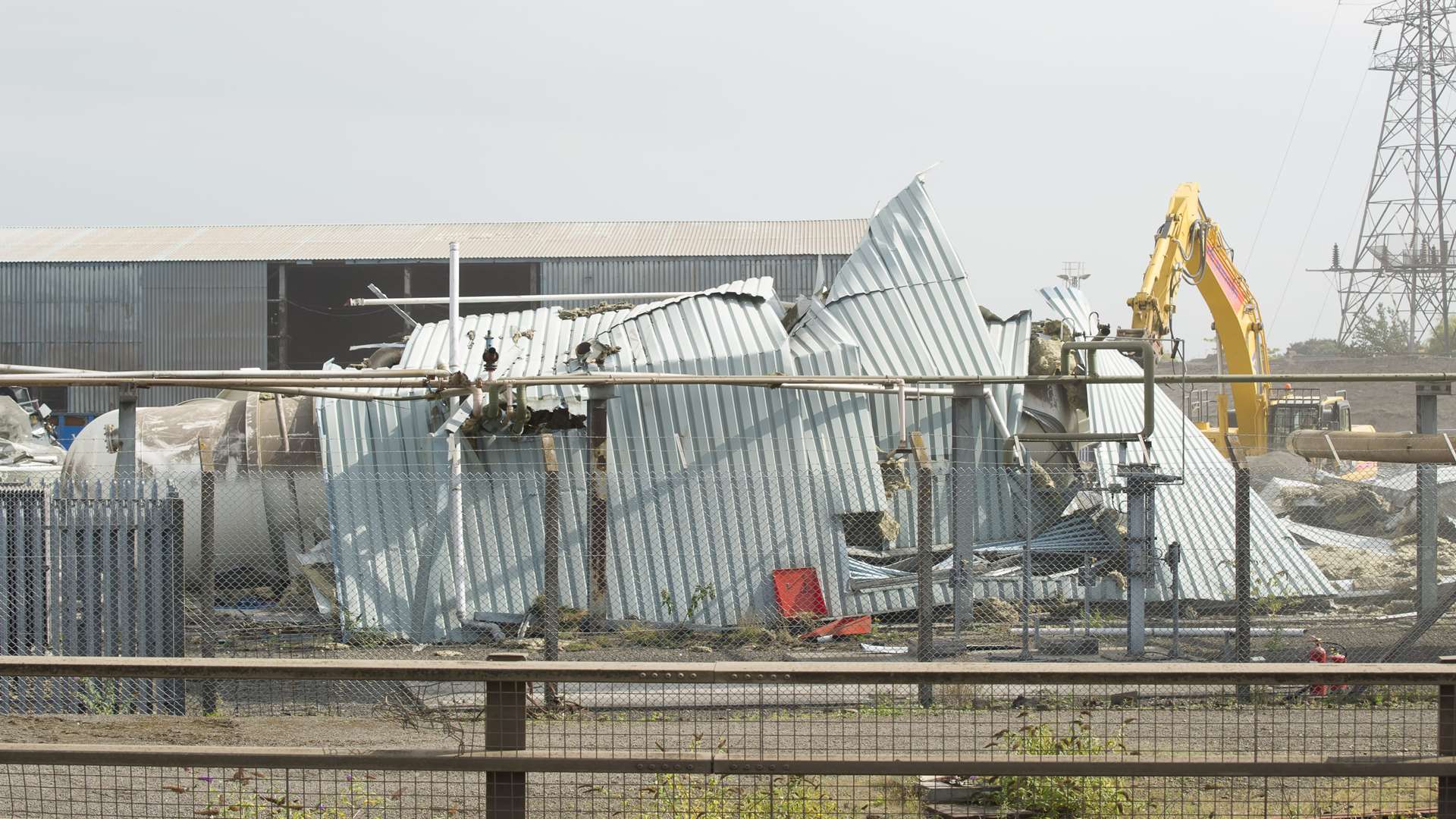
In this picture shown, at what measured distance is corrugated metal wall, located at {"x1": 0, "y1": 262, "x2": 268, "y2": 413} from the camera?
38.3m

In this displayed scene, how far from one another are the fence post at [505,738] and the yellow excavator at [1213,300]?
40.1 ft

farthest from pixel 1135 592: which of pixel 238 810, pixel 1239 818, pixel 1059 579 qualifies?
pixel 238 810

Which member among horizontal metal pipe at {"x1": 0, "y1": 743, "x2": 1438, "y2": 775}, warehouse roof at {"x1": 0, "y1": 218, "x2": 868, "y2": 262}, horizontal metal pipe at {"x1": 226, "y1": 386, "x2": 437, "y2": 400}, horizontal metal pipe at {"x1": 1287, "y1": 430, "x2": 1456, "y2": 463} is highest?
warehouse roof at {"x1": 0, "y1": 218, "x2": 868, "y2": 262}

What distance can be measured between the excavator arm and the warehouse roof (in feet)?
53.2

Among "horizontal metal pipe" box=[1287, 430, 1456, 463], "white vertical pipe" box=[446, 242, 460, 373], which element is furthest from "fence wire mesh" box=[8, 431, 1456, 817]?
"white vertical pipe" box=[446, 242, 460, 373]

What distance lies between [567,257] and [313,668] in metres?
32.6

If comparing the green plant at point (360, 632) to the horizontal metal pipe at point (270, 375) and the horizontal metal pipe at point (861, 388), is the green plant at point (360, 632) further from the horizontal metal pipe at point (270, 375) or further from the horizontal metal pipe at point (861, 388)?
the horizontal metal pipe at point (861, 388)

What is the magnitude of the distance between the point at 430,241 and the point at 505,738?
1412 inches

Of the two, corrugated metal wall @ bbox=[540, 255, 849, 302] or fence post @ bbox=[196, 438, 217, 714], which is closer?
fence post @ bbox=[196, 438, 217, 714]

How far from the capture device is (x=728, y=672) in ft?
17.3

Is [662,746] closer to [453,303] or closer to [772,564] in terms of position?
[772,564]

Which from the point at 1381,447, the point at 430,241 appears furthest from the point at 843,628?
the point at 430,241

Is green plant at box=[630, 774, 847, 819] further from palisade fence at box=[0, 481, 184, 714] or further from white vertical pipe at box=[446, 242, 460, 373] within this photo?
white vertical pipe at box=[446, 242, 460, 373]

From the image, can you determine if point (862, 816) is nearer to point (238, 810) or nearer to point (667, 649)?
point (238, 810)
